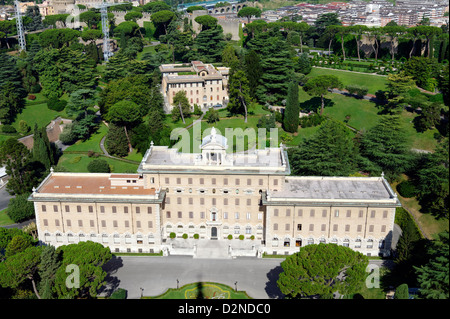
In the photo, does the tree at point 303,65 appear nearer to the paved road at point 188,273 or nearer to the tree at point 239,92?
the tree at point 239,92

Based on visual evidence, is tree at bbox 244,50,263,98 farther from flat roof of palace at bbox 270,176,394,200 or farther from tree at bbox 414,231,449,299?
tree at bbox 414,231,449,299

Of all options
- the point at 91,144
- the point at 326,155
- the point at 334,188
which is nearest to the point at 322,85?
the point at 326,155

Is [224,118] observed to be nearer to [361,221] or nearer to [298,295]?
[361,221]

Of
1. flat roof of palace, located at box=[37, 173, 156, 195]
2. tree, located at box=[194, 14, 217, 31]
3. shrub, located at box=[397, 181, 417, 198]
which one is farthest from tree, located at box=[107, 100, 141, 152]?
tree, located at box=[194, 14, 217, 31]

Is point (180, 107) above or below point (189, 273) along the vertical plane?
above

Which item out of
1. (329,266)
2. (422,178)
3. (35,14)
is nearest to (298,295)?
(329,266)

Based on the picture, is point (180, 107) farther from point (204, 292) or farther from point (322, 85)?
point (204, 292)
